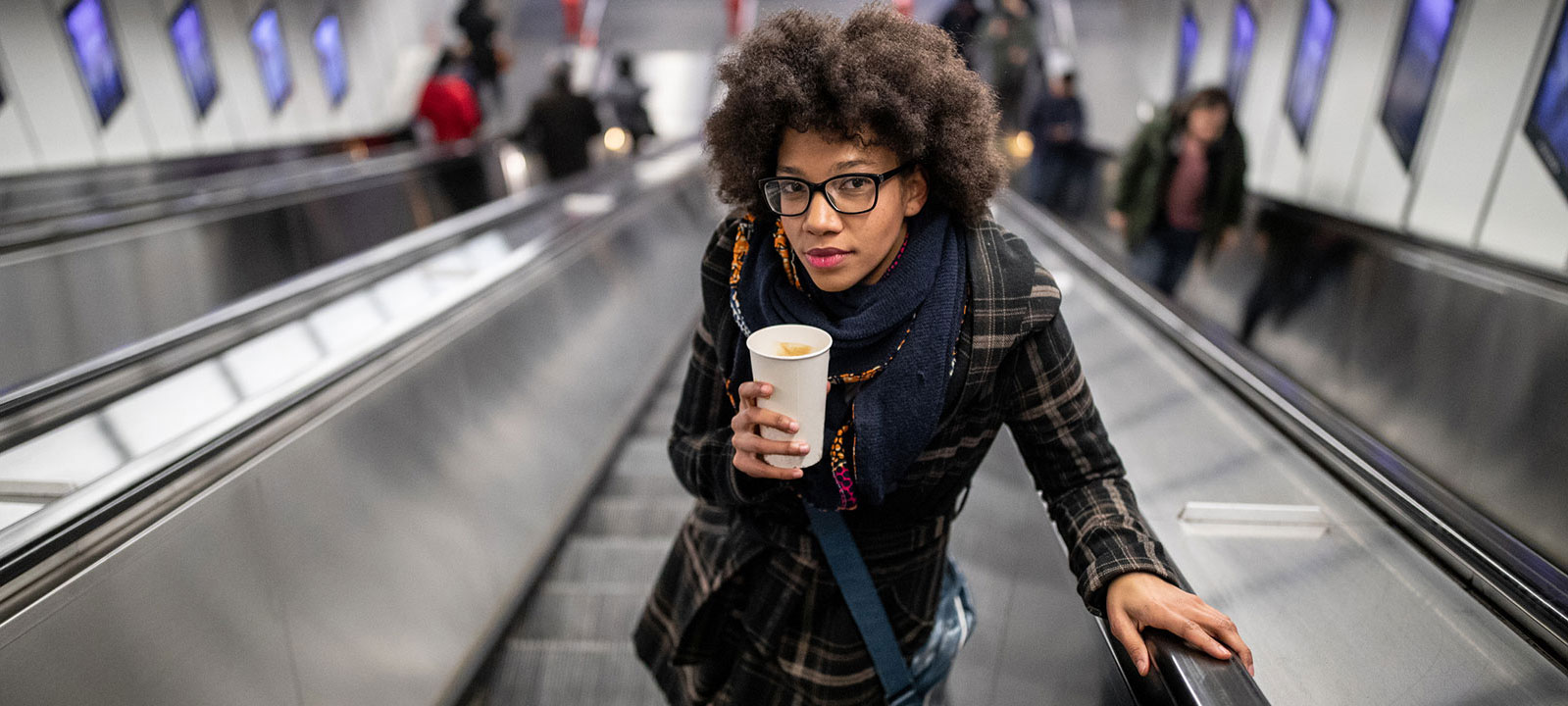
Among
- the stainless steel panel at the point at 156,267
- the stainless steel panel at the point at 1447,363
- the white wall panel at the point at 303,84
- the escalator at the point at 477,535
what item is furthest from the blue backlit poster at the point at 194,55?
the stainless steel panel at the point at 1447,363

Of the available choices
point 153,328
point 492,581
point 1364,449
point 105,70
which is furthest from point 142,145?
point 1364,449

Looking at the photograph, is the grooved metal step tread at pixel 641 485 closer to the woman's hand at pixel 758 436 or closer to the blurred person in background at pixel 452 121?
the woman's hand at pixel 758 436

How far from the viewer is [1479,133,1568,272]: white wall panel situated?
4008mm

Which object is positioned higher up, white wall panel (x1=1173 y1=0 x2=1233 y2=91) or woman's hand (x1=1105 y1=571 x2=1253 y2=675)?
white wall panel (x1=1173 y1=0 x2=1233 y2=91)

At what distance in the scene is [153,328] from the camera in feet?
16.0

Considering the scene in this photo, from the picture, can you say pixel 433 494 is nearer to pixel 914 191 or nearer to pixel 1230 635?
pixel 914 191

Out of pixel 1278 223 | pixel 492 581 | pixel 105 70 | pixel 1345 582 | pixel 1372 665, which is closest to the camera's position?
pixel 1372 665

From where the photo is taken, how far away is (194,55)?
Result: 9109 mm

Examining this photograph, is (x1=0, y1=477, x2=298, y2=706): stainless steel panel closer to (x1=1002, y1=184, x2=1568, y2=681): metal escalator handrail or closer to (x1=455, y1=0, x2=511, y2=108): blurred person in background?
(x1=1002, y1=184, x2=1568, y2=681): metal escalator handrail

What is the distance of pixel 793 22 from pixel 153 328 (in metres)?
5.23

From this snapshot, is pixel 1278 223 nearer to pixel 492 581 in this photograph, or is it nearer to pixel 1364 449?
pixel 1364 449

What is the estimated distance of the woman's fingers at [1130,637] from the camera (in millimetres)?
1077

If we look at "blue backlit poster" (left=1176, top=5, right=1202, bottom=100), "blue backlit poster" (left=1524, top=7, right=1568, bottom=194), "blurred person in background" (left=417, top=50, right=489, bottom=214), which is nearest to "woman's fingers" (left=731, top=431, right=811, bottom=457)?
Answer: "blue backlit poster" (left=1524, top=7, right=1568, bottom=194)

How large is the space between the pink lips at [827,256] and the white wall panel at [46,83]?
858cm
